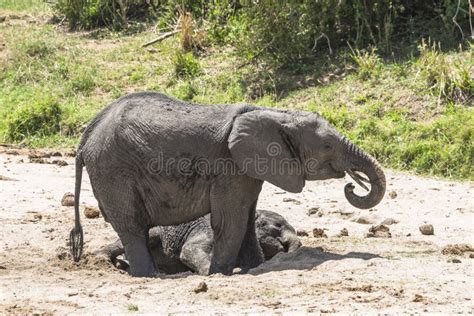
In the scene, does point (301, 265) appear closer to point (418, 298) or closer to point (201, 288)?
point (201, 288)

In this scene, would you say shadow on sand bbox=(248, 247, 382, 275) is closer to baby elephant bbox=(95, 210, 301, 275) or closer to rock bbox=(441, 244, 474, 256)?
baby elephant bbox=(95, 210, 301, 275)

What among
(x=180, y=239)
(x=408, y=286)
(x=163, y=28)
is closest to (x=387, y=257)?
(x=408, y=286)

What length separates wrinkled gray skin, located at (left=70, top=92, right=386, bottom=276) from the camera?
793 centimetres

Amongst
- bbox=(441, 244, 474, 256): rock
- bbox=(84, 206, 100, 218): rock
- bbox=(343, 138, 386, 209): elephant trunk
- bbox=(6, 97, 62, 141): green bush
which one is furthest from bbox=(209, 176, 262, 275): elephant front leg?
bbox=(6, 97, 62, 141): green bush

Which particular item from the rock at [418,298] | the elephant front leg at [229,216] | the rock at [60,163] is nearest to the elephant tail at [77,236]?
the elephant front leg at [229,216]

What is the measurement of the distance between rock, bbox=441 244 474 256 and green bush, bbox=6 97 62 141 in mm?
7524

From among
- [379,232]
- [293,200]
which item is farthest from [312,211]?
[379,232]

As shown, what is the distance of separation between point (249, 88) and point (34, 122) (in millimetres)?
2928

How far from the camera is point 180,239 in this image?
895 cm

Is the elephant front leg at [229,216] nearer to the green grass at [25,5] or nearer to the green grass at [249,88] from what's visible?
the green grass at [249,88]

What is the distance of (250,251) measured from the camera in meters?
8.58

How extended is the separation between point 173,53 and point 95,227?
6.65 meters

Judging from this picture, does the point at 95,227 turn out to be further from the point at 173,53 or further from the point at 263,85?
the point at 173,53

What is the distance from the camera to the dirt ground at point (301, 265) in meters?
6.76
